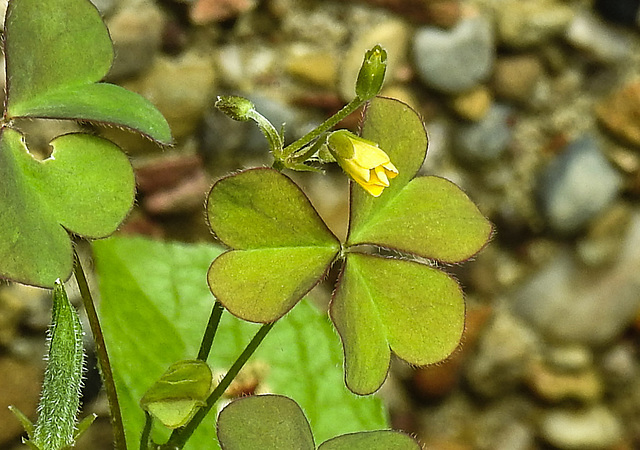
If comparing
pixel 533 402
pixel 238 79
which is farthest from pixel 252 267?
pixel 533 402

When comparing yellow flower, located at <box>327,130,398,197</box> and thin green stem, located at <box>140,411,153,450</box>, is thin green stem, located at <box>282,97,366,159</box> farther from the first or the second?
thin green stem, located at <box>140,411,153,450</box>

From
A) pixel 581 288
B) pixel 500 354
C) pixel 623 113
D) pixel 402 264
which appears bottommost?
pixel 500 354

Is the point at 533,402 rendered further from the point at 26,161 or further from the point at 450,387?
the point at 26,161

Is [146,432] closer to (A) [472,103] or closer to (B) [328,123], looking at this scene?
(B) [328,123]

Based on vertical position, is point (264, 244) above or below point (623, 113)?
above

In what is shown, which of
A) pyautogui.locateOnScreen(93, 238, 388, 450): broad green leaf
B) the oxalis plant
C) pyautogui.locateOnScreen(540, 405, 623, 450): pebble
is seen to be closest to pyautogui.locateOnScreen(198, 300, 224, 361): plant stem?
the oxalis plant

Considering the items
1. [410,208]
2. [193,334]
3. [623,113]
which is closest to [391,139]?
[410,208]
